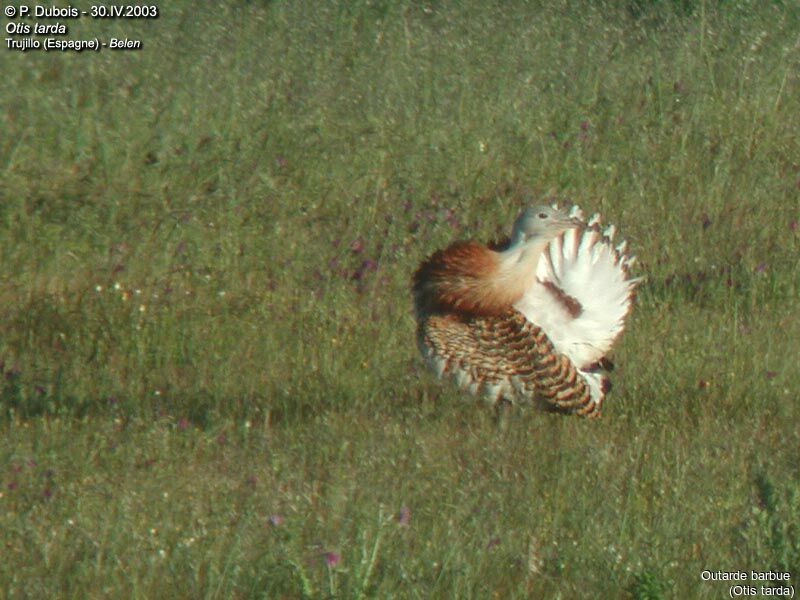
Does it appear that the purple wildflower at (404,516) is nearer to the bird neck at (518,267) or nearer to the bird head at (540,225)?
the bird neck at (518,267)

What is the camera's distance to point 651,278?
6.47m

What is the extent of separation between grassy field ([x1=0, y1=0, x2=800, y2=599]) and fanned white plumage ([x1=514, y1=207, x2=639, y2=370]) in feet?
0.54

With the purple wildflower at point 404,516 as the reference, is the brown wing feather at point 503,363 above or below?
above

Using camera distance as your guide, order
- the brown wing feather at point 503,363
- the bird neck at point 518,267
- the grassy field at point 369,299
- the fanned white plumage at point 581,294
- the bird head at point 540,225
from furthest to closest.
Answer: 1. the fanned white plumage at point 581,294
2. the bird head at point 540,225
3. the bird neck at point 518,267
4. the brown wing feather at point 503,363
5. the grassy field at point 369,299

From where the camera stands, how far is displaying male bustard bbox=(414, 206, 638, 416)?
5125mm

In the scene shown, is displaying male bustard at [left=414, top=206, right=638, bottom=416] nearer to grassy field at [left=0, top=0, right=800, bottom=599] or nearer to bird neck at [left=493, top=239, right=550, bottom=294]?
bird neck at [left=493, top=239, right=550, bottom=294]

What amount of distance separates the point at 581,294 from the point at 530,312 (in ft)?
1.20

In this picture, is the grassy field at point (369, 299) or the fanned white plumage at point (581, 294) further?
the fanned white plumage at point (581, 294)

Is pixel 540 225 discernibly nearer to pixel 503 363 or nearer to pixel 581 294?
pixel 581 294

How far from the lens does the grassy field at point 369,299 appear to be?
3697 mm

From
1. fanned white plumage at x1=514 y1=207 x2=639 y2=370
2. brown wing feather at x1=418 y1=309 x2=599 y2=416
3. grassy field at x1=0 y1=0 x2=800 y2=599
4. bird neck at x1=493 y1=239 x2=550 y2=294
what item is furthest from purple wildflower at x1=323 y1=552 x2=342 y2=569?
fanned white plumage at x1=514 y1=207 x2=639 y2=370

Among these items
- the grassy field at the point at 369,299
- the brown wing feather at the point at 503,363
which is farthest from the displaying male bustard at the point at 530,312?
the grassy field at the point at 369,299

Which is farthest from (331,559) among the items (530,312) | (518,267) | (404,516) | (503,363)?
(530,312)

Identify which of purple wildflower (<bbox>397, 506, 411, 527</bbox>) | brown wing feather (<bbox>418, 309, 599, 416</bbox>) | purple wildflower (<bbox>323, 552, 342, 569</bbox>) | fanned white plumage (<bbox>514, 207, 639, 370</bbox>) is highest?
fanned white plumage (<bbox>514, 207, 639, 370</bbox>)
